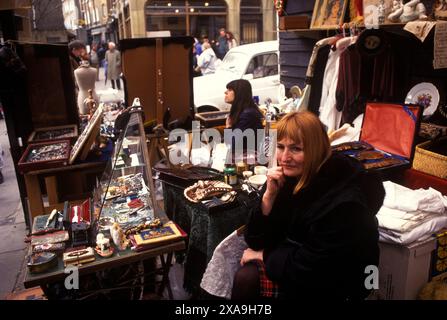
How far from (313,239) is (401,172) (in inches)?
70.4

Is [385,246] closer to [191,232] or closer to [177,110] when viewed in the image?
[191,232]

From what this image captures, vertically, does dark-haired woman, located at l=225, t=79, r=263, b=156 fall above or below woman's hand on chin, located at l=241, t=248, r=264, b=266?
above

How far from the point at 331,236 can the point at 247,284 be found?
0.60 m

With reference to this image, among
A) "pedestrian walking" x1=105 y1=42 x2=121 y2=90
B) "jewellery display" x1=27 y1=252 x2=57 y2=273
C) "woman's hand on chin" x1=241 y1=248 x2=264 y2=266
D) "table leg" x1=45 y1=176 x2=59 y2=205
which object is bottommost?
"table leg" x1=45 y1=176 x2=59 y2=205

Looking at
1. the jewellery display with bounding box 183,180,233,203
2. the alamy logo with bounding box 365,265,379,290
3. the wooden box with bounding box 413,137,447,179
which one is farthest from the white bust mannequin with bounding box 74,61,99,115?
the alamy logo with bounding box 365,265,379,290

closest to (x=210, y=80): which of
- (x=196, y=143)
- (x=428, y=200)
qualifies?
(x=196, y=143)

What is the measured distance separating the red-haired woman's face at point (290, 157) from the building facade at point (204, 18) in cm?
1640

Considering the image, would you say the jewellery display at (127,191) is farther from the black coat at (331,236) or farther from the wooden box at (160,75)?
the wooden box at (160,75)

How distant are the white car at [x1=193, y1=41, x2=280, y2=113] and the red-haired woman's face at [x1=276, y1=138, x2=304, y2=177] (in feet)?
18.8

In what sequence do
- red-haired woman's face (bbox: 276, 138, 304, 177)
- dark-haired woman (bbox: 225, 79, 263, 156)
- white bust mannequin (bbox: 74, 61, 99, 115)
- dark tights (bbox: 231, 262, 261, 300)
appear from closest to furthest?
red-haired woman's face (bbox: 276, 138, 304, 177)
dark tights (bbox: 231, 262, 261, 300)
dark-haired woman (bbox: 225, 79, 263, 156)
white bust mannequin (bbox: 74, 61, 99, 115)

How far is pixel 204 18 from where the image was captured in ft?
59.4

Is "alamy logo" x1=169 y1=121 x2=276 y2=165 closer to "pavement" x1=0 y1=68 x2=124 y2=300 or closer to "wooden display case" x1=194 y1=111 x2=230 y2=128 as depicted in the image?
"wooden display case" x1=194 y1=111 x2=230 y2=128

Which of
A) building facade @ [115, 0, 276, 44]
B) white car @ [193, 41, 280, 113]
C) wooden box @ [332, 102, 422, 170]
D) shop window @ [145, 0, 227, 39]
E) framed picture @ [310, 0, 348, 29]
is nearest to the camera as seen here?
→ wooden box @ [332, 102, 422, 170]

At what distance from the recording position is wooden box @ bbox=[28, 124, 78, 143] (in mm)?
4613
